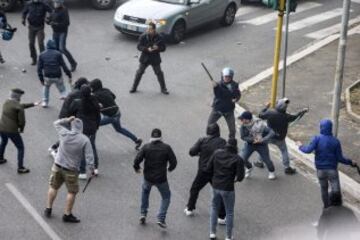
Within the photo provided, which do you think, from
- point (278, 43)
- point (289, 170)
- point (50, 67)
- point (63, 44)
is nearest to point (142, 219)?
point (289, 170)

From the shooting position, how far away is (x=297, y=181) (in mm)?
13047

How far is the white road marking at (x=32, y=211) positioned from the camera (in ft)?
35.6

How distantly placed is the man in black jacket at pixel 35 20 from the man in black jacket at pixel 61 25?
9.5 inches

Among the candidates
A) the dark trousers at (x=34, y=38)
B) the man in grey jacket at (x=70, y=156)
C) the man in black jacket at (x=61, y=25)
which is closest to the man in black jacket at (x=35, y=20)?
the dark trousers at (x=34, y=38)

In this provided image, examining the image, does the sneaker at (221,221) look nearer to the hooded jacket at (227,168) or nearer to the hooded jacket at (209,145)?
the hooded jacket at (209,145)

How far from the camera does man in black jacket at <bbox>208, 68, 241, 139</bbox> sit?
529 inches

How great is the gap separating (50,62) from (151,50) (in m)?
2.44

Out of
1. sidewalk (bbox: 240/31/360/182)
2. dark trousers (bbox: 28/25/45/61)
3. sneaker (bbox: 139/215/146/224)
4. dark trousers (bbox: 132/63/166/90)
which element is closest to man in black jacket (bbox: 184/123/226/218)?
sneaker (bbox: 139/215/146/224)

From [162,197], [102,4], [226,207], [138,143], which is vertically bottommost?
[102,4]

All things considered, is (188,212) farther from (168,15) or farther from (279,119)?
(168,15)

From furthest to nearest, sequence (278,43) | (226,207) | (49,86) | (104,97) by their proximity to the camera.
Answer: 1. (49,86)
2. (278,43)
3. (104,97)
4. (226,207)

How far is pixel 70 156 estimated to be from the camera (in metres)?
10.9

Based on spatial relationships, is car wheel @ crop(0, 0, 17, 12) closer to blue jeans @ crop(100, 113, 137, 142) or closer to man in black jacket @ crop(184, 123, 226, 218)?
blue jeans @ crop(100, 113, 137, 142)

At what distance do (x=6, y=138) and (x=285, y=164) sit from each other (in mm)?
4785
